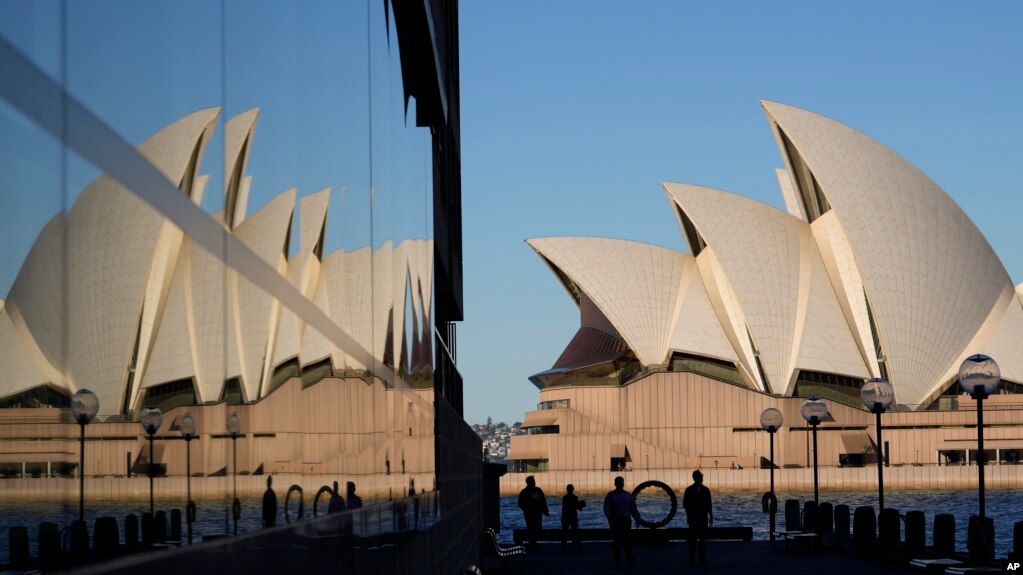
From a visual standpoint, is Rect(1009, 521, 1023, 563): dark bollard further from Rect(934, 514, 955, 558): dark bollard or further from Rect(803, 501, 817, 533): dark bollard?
Rect(803, 501, 817, 533): dark bollard

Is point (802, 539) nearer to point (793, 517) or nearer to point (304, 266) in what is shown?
point (793, 517)

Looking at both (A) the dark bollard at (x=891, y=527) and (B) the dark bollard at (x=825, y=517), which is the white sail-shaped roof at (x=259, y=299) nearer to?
(A) the dark bollard at (x=891, y=527)

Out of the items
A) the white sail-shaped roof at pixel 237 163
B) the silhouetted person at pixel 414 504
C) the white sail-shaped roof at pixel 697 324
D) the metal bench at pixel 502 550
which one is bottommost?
the metal bench at pixel 502 550

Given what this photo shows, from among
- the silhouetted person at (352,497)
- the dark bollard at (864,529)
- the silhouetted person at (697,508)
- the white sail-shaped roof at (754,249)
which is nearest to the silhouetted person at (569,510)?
the silhouetted person at (697,508)

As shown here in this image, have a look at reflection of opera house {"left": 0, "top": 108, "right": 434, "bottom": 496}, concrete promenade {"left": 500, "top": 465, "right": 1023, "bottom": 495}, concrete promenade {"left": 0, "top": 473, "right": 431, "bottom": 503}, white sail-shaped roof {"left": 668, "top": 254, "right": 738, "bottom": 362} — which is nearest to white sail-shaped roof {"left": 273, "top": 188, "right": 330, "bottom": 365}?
reflection of opera house {"left": 0, "top": 108, "right": 434, "bottom": 496}

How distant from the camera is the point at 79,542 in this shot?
1345 mm

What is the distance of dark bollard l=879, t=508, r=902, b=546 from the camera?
693 inches

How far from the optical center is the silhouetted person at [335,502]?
3.14m

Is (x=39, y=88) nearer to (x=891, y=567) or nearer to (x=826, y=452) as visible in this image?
(x=891, y=567)

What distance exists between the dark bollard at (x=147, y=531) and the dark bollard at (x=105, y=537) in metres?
0.09

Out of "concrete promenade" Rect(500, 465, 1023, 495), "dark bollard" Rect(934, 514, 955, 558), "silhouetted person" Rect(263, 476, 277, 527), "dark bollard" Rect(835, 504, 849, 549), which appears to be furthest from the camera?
"concrete promenade" Rect(500, 465, 1023, 495)

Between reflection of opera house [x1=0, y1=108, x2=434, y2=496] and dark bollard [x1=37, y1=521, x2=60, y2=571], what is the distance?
0.17ft

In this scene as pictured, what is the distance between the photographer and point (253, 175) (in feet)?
7.23

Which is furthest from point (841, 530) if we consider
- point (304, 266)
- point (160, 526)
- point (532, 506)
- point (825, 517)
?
point (160, 526)
